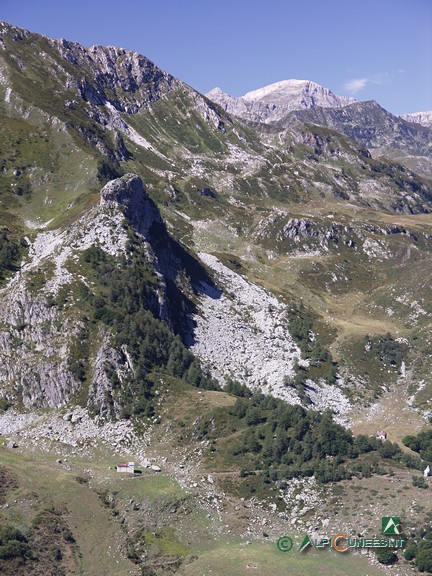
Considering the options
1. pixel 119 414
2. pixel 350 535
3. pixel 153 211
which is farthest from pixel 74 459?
pixel 153 211

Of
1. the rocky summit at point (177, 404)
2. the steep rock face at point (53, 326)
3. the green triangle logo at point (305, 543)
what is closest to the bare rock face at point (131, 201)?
the rocky summit at point (177, 404)

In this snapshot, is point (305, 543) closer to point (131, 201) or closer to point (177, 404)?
point (177, 404)

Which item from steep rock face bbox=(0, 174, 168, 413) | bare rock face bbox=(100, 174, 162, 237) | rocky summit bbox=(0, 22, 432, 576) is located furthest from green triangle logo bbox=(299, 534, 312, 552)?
bare rock face bbox=(100, 174, 162, 237)

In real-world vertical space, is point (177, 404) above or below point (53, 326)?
below

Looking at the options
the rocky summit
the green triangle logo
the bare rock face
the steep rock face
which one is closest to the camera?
the green triangle logo

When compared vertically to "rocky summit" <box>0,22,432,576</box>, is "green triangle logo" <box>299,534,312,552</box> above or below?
below

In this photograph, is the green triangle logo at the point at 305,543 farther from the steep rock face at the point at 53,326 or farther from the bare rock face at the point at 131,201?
the bare rock face at the point at 131,201

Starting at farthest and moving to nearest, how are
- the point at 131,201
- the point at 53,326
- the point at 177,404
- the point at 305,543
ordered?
the point at 131,201 < the point at 53,326 < the point at 177,404 < the point at 305,543

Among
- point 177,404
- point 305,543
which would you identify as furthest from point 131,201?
point 305,543

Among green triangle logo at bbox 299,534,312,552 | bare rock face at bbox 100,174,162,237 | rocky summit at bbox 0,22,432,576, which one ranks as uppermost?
bare rock face at bbox 100,174,162,237

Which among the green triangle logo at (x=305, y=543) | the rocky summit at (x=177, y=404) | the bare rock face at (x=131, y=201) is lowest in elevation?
the green triangle logo at (x=305, y=543)

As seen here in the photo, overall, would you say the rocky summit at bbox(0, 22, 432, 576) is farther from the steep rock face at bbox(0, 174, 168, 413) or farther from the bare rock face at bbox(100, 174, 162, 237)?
the bare rock face at bbox(100, 174, 162, 237)
